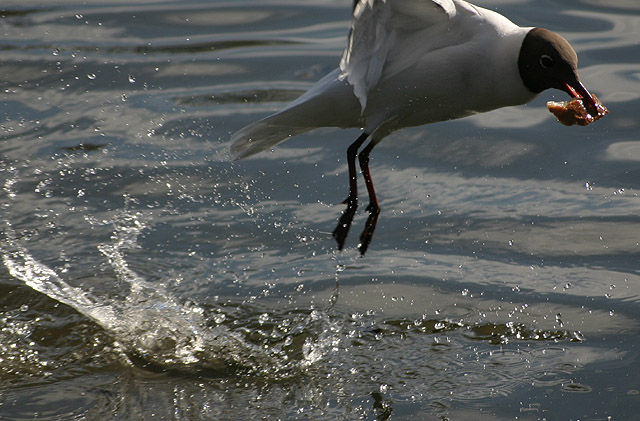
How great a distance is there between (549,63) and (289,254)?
2.08 m

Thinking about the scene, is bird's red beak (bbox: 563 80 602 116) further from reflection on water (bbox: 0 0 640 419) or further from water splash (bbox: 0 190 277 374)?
water splash (bbox: 0 190 277 374)

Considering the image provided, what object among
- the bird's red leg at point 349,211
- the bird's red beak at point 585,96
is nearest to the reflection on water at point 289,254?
the bird's red leg at point 349,211

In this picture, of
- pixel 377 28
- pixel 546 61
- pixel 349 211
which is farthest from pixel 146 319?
pixel 546 61

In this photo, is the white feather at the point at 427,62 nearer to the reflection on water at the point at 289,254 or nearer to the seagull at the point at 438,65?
the seagull at the point at 438,65

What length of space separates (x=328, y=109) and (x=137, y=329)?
1617 mm

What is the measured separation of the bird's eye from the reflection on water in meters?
1.38

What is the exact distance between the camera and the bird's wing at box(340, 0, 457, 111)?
4723mm

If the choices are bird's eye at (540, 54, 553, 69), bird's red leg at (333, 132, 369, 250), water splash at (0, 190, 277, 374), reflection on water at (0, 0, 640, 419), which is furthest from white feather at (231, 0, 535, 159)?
water splash at (0, 190, 277, 374)

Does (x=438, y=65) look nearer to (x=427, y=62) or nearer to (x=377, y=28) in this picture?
(x=427, y=62)

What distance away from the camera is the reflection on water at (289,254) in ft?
14.8

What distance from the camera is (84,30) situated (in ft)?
32.8

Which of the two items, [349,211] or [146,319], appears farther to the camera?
[349,211]

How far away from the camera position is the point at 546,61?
473cm

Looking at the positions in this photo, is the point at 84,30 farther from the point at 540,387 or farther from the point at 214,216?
the point at 540,387
